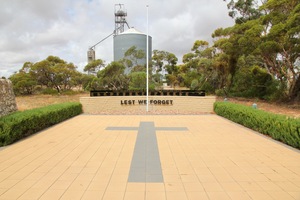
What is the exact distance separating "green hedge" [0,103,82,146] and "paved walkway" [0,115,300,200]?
0.32m

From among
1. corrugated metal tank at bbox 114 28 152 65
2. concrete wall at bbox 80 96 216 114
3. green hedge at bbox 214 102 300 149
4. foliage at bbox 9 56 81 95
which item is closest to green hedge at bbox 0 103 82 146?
concrete wall at bbox 80 96 216 114

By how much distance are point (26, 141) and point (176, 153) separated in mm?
4472

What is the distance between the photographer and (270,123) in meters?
6.63

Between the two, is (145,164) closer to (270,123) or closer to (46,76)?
(270,123)

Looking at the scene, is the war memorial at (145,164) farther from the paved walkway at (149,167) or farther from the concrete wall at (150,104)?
the concrete wall at (150,104)

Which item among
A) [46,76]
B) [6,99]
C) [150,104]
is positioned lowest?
[150,104]

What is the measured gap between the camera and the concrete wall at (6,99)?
7.35 m

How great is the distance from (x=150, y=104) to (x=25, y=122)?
8.05 metres

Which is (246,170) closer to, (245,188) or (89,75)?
(245,188)

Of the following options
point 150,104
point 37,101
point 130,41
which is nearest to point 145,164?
point 150,104

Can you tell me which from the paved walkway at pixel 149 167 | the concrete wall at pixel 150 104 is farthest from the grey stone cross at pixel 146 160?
the concrete wall at pixel 150 104

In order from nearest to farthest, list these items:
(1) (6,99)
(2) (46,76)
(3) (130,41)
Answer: (1) (6,99)
(2) (46,76)
(3) (130,41)

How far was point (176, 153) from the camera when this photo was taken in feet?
16.8

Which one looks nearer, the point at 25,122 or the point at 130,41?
the point at 25,122
